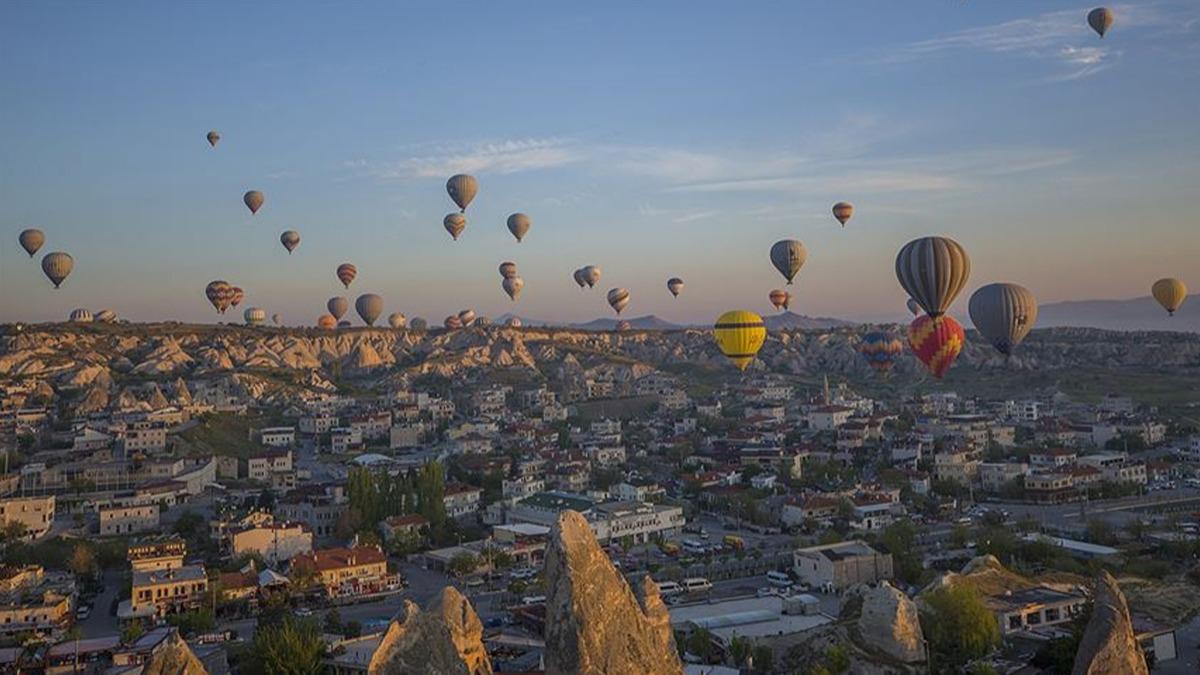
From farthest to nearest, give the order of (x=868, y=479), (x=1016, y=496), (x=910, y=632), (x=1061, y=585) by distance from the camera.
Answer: (x=868, y=479) < (x=1016, y=496) < (x=1061, y=585) < (x=910, y=632)

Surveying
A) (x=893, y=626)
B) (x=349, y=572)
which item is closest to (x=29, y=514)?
(x=349, y=572)

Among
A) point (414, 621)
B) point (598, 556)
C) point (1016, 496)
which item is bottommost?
point (1016, 496)

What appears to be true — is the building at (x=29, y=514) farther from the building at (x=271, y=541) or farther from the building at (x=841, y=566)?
the building at (x=841, y=566)

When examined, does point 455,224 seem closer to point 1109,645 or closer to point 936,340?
point 936,340

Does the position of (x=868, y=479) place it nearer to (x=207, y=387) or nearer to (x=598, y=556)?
(x=598, y=556)

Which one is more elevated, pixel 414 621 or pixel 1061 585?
pixel 414 621

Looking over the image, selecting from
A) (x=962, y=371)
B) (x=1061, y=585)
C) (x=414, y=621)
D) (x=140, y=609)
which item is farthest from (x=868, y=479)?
(x=962, y=371)

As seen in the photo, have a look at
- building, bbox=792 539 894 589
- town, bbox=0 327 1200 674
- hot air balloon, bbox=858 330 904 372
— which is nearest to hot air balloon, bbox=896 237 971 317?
town, bbox=0 327 1200 674
